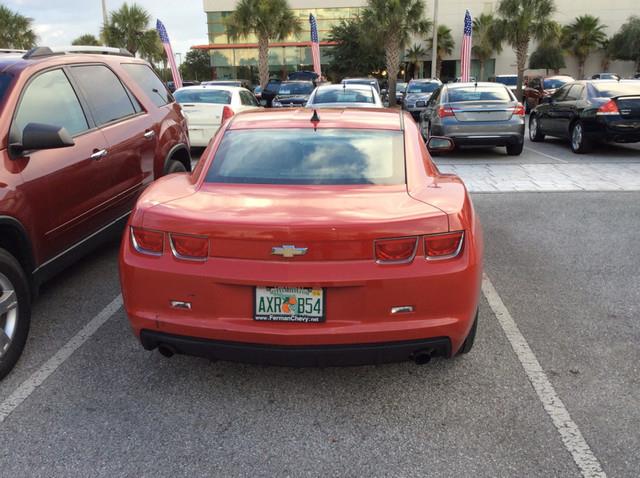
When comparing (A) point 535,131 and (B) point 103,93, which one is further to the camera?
(A) point 535,131

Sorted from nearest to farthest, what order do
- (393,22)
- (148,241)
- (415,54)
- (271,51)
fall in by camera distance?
(148,241), (393,22), (415,54), (271,51)

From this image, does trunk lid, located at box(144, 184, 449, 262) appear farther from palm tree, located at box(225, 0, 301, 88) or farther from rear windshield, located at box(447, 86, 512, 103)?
palm tree, located at box(225, 0, 301, 88)

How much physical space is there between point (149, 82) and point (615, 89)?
363 inches

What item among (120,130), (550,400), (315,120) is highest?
(315,120)

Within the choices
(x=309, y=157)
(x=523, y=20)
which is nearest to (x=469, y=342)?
(x=309, y=157)

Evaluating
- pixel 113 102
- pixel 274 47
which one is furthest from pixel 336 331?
pixel 274 47

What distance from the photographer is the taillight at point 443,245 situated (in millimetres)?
2900

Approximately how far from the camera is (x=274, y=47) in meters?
51.5

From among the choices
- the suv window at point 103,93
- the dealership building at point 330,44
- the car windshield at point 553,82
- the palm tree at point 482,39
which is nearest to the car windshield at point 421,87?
the car windshield at point 553,82

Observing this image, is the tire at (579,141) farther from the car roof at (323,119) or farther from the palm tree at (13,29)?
the palm tree at (13,29)

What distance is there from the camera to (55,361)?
369 cm

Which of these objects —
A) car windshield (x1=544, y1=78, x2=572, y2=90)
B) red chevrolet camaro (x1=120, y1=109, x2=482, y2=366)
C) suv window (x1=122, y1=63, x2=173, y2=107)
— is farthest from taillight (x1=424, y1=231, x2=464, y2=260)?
car windshield (x1=544, y1=78, x2=572, y2=90)

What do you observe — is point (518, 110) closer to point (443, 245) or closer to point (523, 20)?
point (443, 245)

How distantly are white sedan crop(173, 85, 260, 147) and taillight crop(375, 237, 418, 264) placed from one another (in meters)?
8.91
